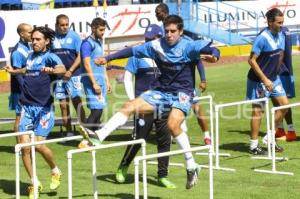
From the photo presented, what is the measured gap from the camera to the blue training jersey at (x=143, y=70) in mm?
12344

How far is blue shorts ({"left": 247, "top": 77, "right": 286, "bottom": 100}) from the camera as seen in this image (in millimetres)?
13188

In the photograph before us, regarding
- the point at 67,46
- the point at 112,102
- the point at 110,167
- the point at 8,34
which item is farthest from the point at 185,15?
the point at 110,167

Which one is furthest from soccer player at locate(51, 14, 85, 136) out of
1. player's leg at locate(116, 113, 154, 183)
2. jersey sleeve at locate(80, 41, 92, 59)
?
player's leg at locate(116, 113, 154, 183)

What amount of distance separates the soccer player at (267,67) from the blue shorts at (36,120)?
3.56m

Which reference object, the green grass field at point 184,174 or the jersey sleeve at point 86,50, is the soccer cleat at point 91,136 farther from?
the jersey sleeve at point 86,50

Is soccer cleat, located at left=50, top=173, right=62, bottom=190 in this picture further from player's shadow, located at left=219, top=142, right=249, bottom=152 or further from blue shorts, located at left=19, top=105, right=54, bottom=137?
player's shadow, located at left=219, top=142, right=249, bottom=152

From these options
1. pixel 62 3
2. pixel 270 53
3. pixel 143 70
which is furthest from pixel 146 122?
pixel 62 3

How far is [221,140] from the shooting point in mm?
14750

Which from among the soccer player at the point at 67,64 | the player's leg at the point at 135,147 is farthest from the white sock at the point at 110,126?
the soccer player at the point at 67,64

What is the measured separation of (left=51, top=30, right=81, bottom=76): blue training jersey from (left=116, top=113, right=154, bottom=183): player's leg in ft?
12.3

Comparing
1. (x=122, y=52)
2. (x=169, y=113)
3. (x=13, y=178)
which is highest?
(x=122, y=52)

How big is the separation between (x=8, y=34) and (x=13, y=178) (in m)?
16.2

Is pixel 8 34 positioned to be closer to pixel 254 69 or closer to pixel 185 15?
pixel 185 15

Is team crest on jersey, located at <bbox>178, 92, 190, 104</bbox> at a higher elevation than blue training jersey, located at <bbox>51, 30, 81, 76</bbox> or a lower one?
lower
